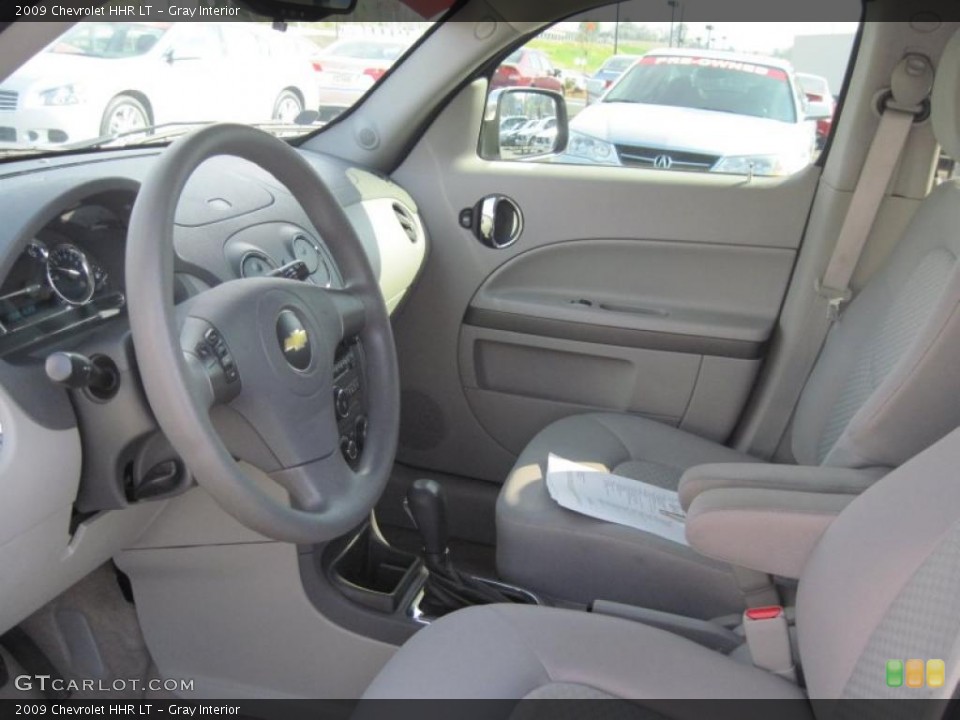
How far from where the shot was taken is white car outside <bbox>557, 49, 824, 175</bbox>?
2.31 m

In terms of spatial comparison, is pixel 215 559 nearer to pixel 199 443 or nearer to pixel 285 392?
pixel 285 392

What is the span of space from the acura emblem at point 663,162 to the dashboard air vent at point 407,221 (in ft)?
2.06

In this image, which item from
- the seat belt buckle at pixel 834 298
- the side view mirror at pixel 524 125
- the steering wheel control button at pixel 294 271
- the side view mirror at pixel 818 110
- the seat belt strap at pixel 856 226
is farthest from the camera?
the side view mirror at pixel 524 125

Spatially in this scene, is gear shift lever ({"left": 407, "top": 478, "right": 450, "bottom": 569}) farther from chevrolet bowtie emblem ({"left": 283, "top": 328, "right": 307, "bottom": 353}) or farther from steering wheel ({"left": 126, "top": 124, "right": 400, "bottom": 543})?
chevrolet bowtie emblem ({"left": 283, "top": 328, "right": 307, "bottom": 353})

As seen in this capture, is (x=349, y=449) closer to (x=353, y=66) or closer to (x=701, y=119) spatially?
(x=353, y=66)

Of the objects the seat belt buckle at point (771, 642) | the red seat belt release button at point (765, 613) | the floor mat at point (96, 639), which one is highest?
the red seat belt release button at point (765, 613)

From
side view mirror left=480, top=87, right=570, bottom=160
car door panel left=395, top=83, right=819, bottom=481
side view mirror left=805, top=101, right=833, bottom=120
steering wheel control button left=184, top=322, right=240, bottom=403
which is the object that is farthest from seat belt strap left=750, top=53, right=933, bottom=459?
steering wheel control button left=184, top=322, right=240, bottom=403

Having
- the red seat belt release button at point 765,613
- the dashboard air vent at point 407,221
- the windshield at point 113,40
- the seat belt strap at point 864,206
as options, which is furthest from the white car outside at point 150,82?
the seat belt strap at point 864,206

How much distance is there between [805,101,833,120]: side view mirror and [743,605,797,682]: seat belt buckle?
4.31 feet

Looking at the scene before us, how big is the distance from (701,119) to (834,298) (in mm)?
651

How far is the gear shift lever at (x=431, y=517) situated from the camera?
1.74 metres

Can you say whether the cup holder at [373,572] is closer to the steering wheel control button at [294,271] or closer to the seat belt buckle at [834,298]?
the steering wheel control button at [294,271]

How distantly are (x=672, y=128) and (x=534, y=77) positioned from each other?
38cm

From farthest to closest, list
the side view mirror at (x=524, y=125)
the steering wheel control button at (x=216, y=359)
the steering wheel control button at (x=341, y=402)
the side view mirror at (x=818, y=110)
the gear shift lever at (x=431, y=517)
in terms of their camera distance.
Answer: the side view mirror at (x=524, y=125) → the side view mirror at (x=818, y=110) → the gear shift lever at (x=431, y=517) → the steering wheel control button at (x=341, y=402) → the steering wheel control button at (x=216, y=359)
